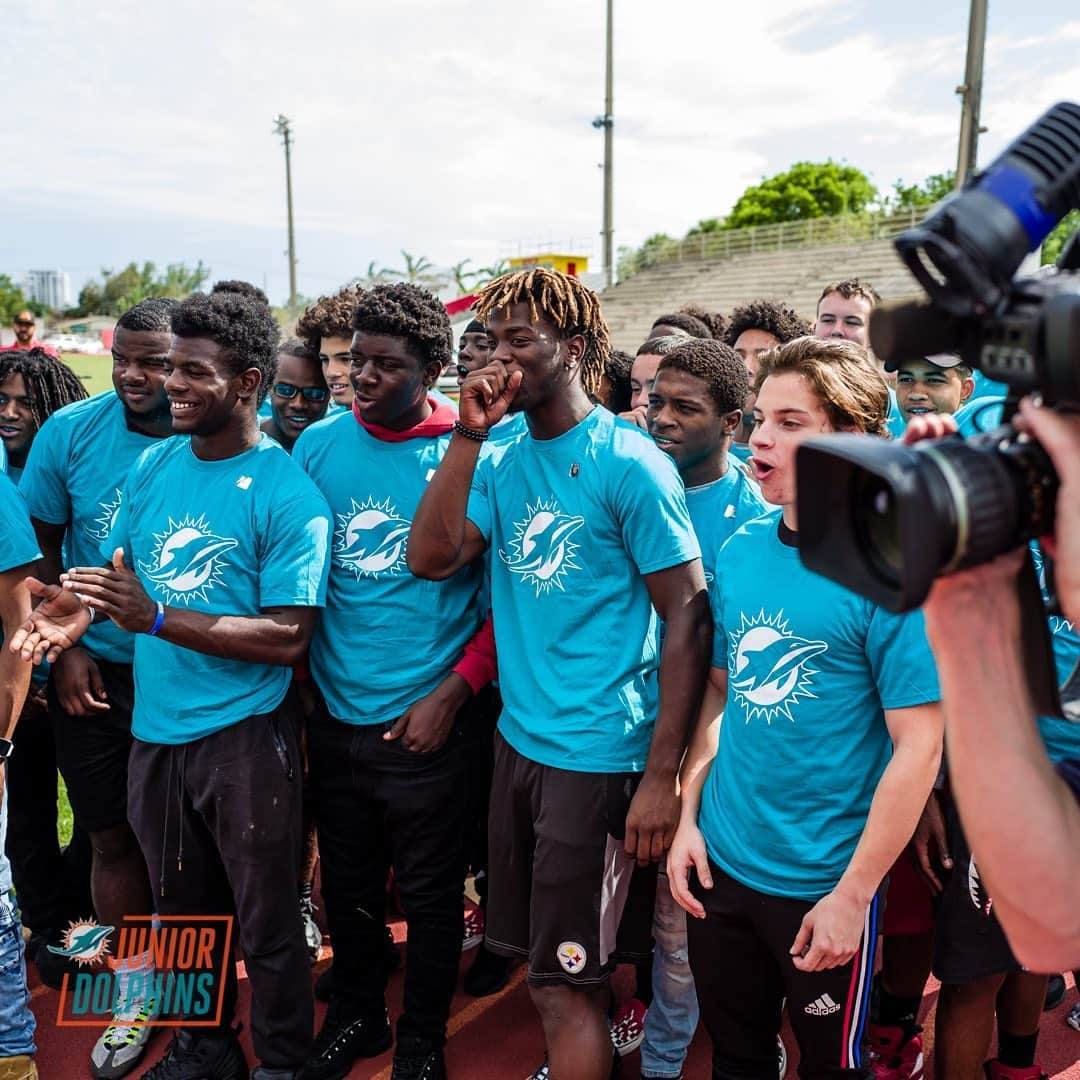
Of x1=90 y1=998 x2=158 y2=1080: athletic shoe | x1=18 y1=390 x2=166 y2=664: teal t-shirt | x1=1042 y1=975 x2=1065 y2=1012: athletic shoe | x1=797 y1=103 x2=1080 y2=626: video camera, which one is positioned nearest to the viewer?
x1=797 y1=103 x2=1080 y2=626: video camera

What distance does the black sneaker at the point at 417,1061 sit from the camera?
9.93ft

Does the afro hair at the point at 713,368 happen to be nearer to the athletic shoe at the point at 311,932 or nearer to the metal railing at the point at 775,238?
the athletic shoe at the point at 311,932

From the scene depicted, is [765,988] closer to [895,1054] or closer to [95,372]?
[895,1054]

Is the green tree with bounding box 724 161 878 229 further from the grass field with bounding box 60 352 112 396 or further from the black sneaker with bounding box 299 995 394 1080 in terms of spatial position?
the black sneaker with bounding box 299 995 394 1080

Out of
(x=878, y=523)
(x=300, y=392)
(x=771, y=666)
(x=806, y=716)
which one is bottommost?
(x=806, y=716)

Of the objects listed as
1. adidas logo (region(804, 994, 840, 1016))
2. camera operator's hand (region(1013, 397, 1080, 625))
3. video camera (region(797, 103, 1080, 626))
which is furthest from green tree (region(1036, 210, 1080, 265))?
adidas logo (region(804, 994, 840, 1016))

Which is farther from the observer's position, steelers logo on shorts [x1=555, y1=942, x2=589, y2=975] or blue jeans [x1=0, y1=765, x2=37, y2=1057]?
blue jeans [x1=0, y1=765, x2=37, y2=1057]

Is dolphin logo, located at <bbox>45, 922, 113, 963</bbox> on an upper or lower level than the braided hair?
lower

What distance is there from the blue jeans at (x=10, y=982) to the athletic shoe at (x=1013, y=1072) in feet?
9.60

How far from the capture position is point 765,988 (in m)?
2.32

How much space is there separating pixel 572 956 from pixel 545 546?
1.10 metres

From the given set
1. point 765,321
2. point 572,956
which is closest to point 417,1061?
point 572,956

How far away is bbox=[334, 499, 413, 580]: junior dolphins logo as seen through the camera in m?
3.02

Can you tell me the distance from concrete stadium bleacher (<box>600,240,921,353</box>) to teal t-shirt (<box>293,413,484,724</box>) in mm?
21823
